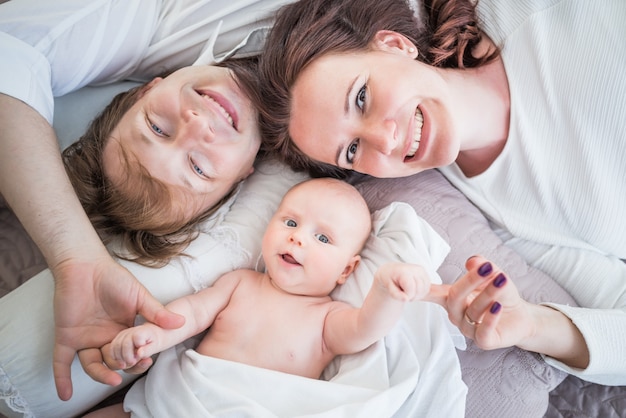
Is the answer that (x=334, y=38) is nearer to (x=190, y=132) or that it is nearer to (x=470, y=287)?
(x=190, y=132)

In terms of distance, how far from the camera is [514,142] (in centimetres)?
160

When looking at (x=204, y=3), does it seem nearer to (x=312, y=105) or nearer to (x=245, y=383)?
(x=312, y=105)

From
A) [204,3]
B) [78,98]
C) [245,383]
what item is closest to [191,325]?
[245,383]

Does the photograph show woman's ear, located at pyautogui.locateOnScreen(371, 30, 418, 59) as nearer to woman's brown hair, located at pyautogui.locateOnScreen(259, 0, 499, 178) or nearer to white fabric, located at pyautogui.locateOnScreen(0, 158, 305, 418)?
woman's brown hair, located at pyautogui.locateOnScreen(259, 0, 499, 178)

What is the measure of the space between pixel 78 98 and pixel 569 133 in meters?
1.56

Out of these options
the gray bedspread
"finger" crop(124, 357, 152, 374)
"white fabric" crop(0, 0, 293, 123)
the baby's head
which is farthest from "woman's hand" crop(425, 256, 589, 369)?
"white fabric" crop(0, 0, 293, 123)

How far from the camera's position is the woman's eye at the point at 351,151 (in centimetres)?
143

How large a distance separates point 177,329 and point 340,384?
0.42m

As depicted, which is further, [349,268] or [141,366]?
[349,268]

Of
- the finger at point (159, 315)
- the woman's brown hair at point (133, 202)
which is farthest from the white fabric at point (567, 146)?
the finger at point (159, 315)

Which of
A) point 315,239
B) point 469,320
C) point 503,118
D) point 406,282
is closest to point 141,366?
point 315,239

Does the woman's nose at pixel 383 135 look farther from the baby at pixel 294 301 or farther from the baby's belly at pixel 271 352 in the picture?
the baby's belly at pixel 271 352

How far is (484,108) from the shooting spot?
5.22 feet

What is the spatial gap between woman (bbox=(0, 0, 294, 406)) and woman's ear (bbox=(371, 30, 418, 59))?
0.41 meters
